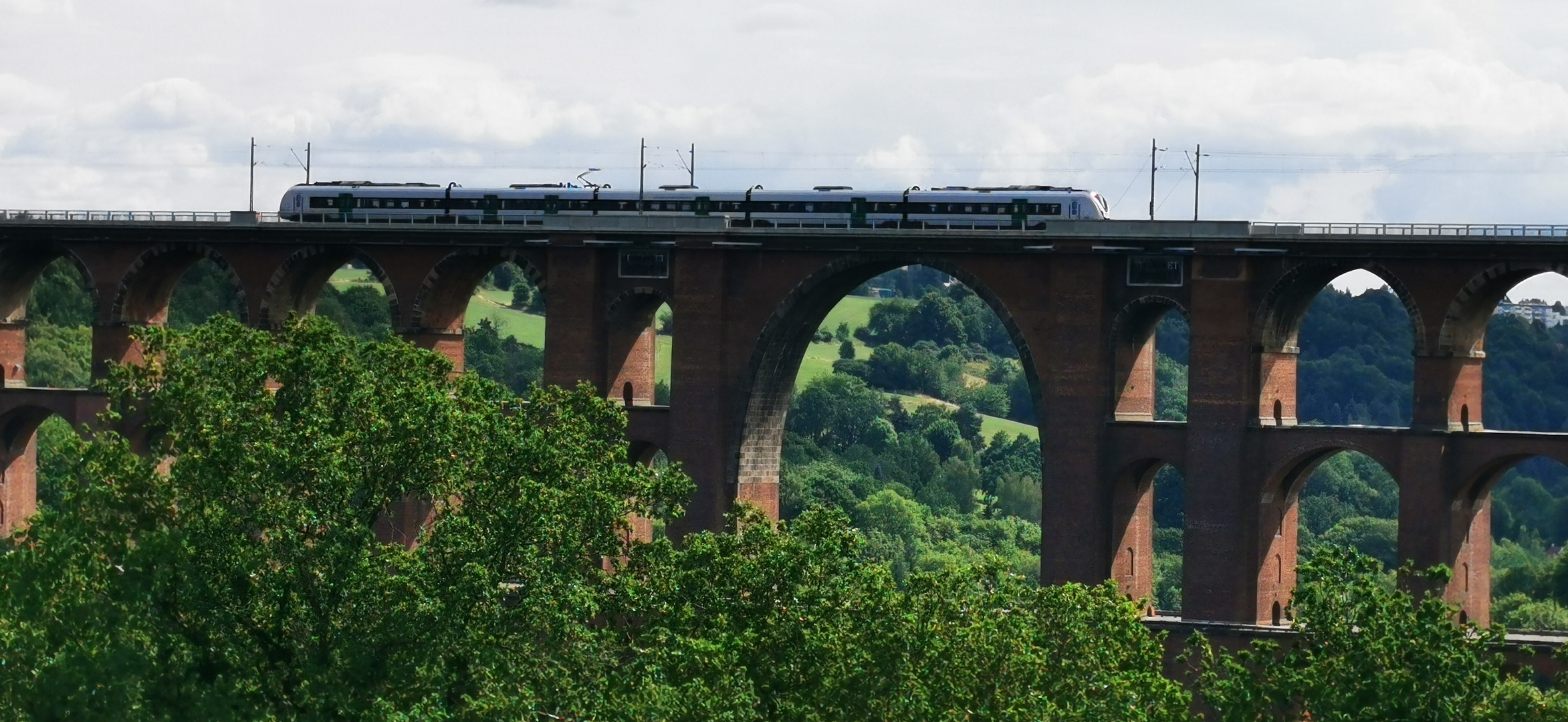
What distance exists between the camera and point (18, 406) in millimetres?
98750

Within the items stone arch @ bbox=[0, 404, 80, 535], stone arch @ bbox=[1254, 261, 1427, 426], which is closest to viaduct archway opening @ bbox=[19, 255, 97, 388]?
stone arch @ bbox=[0, 404, 80, 535]

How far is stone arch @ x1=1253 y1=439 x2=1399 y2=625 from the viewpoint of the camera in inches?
3098

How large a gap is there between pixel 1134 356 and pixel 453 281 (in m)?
24.4

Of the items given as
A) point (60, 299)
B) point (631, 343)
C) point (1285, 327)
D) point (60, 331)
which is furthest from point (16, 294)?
point (60, 299)

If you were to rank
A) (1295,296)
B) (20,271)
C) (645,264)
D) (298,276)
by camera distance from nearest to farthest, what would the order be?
1. (1295,296)
2. (645,264)
3. (298,276)
4. (20,271)

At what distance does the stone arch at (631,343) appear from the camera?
91250 millimetres

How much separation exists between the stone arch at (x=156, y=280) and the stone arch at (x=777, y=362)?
19.3 metres

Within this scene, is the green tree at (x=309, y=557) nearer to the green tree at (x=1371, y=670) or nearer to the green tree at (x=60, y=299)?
the green tree at (x=1371, y=670)

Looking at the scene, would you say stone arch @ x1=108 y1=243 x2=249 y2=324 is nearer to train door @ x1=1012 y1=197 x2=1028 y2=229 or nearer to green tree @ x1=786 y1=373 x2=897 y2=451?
train door @ x1=1012 y1=197 x2=1028 y2=229

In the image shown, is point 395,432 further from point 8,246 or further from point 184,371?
point 8,246

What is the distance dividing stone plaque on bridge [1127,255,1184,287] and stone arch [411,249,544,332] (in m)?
20.8

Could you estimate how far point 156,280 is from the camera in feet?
327

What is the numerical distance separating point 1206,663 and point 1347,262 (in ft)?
85.5

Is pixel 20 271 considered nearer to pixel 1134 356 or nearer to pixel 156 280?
pixel 156 280
